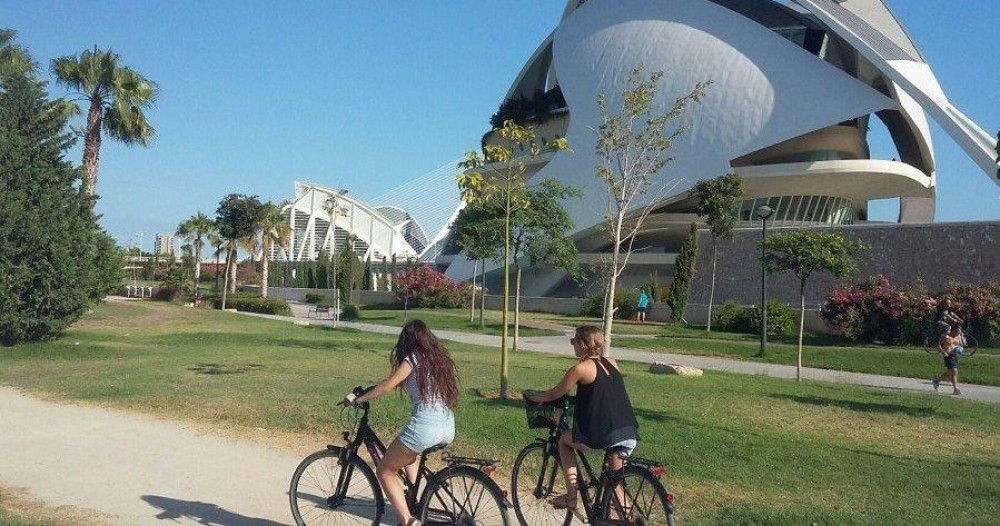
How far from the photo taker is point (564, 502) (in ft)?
17.9

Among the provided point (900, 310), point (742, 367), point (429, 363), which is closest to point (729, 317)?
point (900, 310)

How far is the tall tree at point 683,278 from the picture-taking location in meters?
32.5

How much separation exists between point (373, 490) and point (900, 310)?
22562 millimetres

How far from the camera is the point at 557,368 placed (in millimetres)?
16344

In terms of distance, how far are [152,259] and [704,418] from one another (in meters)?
78.2

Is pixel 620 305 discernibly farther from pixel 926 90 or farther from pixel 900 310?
pixel 926 90

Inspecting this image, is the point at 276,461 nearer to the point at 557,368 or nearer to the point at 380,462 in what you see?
the point at 380,462

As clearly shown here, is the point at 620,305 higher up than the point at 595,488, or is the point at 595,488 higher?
the point at 620,305

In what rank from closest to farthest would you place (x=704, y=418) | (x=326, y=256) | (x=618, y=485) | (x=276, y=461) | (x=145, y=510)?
(x=618, y=485), (x=145, y=510), (x=276, y=461), (x=704, y=418), (x=326, y=256)

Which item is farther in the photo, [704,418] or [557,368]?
[557,368]

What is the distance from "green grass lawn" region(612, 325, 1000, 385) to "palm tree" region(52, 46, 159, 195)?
17026 millimetres

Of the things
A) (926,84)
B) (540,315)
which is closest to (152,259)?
(540,315)

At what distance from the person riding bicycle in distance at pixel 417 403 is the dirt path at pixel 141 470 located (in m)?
1.22

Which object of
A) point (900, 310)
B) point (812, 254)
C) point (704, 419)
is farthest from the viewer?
point (900, 310)
